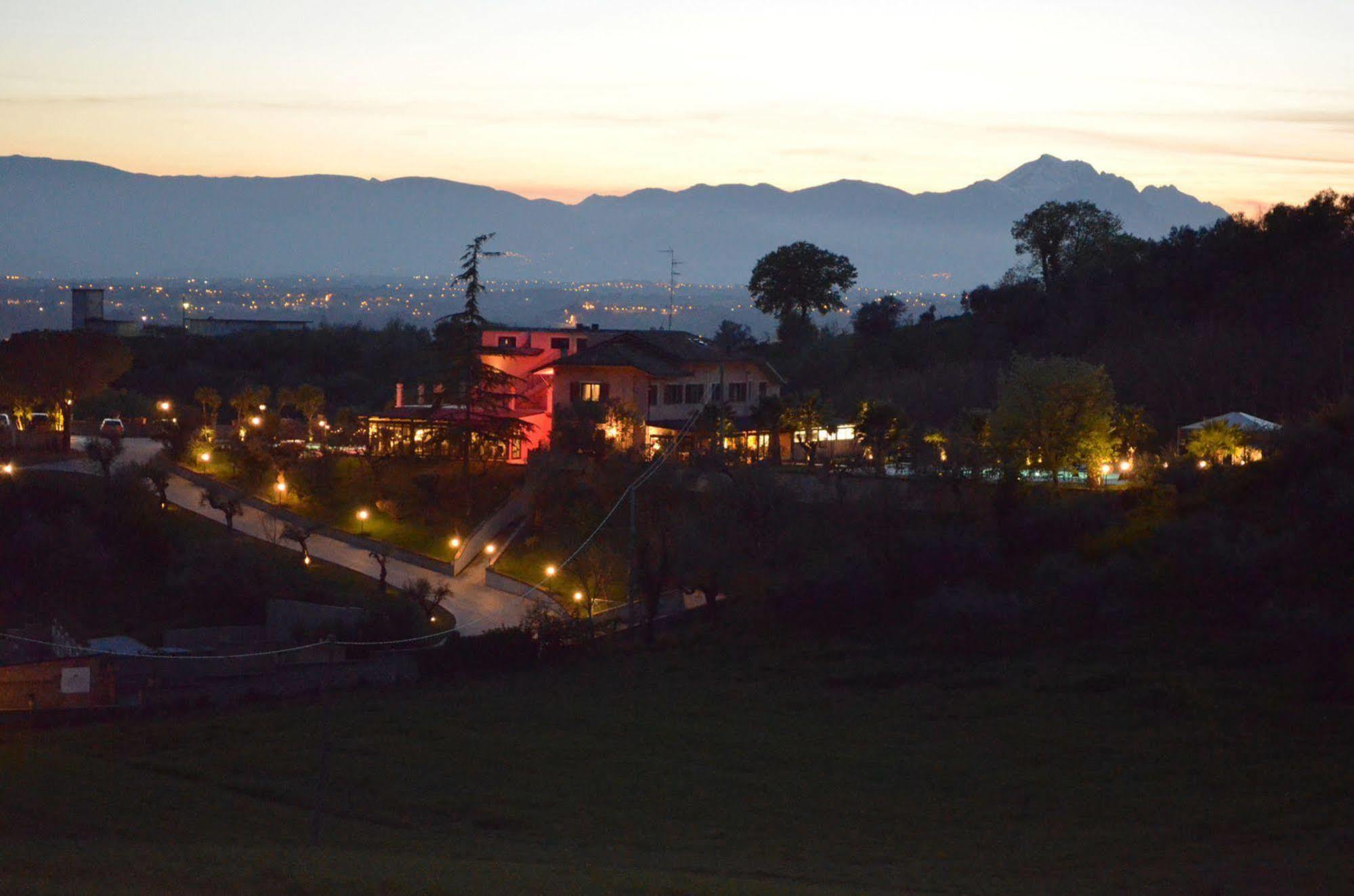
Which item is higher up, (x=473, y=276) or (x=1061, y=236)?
(x=1061, y=236)

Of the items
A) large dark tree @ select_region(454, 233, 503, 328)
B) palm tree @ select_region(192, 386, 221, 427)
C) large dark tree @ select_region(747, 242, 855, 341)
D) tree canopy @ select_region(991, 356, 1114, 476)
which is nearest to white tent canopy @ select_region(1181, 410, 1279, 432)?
tree canopy @ select_region(991, 356, 1114, 476)

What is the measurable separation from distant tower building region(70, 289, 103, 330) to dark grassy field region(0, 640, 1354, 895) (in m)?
57.6

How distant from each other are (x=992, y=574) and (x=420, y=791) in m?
14.9

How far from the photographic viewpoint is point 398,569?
32.0m

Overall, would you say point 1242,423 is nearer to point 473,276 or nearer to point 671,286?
point 473,276

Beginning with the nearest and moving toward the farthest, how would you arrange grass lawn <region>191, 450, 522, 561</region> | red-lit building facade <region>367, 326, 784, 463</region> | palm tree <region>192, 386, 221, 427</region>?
grass lawn <region>191, 450, 522, 561</region>, red-lit building facade <region>367, 326, 784, 463</region>, palm tree <region>192, 386, 221, 427</region>

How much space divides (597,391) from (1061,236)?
3503 cm

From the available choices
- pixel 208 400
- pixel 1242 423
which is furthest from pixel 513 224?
pixel 1242 423

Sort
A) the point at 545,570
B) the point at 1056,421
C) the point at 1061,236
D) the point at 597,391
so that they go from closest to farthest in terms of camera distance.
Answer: the point at 545,570, the point at 1056,421, the point at 597,391, the point at 1061,236

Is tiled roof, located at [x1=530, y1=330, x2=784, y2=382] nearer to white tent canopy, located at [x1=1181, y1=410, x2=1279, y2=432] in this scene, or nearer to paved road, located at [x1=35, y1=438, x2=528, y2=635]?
paved road, located at [x1=35, y1=438, x2=528, y2=635]

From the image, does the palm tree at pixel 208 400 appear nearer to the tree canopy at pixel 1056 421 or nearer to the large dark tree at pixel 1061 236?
the tree canopy at pixel 1056 421

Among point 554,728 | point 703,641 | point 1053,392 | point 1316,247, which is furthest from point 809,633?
point 1316,247

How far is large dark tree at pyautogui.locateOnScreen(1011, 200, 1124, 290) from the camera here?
217ft

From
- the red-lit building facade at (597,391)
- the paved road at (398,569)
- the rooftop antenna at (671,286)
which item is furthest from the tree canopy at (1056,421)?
the rooftop antenna at (671,286)
